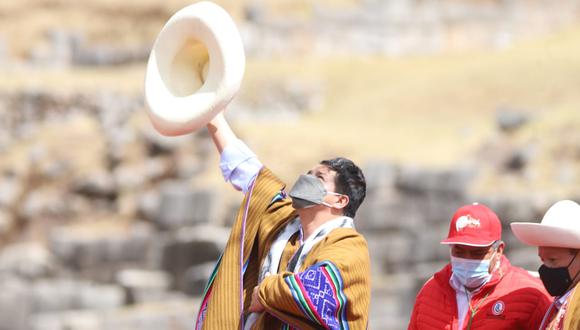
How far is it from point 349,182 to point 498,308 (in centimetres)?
83

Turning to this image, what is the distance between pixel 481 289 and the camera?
5352 millimetres

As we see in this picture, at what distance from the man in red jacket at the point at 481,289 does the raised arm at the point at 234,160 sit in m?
0.94

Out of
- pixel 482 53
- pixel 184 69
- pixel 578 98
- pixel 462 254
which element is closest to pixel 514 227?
pixel 462 254

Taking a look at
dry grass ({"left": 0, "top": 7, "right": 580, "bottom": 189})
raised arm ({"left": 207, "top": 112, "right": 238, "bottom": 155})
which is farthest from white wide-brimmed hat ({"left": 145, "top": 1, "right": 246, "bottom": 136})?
dry grass ({"left": 0, "top": 7, "right": 580, "bottom": 189})

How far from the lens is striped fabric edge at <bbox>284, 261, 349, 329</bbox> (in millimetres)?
4914

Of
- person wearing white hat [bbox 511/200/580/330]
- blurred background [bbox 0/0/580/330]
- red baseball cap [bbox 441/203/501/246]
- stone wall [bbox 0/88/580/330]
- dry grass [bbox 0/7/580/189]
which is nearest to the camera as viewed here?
person wearing white hat [bbox 511/200/580/330]

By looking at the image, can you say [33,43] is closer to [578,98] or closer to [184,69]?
[578,98]

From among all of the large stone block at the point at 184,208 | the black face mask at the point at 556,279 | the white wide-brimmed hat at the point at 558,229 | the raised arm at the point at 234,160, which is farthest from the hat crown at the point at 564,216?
the large stone block at the point at 184,208

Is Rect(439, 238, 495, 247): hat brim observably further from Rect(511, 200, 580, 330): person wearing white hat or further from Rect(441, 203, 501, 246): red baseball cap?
Rect(511, 200, 580, 330): person wearing white hat

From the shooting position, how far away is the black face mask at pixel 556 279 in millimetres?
4938

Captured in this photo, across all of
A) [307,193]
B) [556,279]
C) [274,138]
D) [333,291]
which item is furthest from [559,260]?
[274,138]

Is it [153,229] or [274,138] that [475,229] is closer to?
[153,229]

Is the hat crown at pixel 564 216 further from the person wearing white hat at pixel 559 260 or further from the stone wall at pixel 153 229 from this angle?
the stone wall at pixel 153 229

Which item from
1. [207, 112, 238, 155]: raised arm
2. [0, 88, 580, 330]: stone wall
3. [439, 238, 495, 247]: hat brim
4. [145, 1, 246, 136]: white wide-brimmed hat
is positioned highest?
[145, 1, 246, 136]: white wide-brimmed hat
